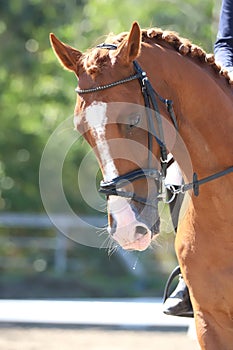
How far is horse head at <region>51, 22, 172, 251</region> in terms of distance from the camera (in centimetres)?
305

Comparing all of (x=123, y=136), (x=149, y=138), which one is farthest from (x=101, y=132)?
(x=149, y=138)

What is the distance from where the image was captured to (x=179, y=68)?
3.31m

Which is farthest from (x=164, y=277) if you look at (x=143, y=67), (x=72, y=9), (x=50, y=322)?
(x=143, y=67)

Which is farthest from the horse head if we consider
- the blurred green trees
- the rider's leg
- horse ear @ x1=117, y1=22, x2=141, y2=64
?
the blurred green trees

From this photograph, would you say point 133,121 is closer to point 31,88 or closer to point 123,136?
point 123,136

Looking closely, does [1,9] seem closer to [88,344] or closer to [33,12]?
[33,12]

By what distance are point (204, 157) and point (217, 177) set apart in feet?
0.32

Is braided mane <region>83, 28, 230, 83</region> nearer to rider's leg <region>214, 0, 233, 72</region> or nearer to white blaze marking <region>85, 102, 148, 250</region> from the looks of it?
white blaze marking <region>85, 102, 148, 250</region>

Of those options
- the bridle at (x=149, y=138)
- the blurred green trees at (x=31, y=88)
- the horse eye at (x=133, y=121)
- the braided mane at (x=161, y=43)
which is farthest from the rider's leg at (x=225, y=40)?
the blurred green trees at (x=31, y=88)

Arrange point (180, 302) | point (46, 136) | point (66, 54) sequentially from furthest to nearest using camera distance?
point (46, 136) < point (180, 302) < point (66, 54)

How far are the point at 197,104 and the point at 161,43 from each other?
0.29 meters

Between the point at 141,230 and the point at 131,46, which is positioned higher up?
the point at 131,46

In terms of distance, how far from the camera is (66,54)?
10.8 feet

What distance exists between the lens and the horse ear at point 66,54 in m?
3.27
